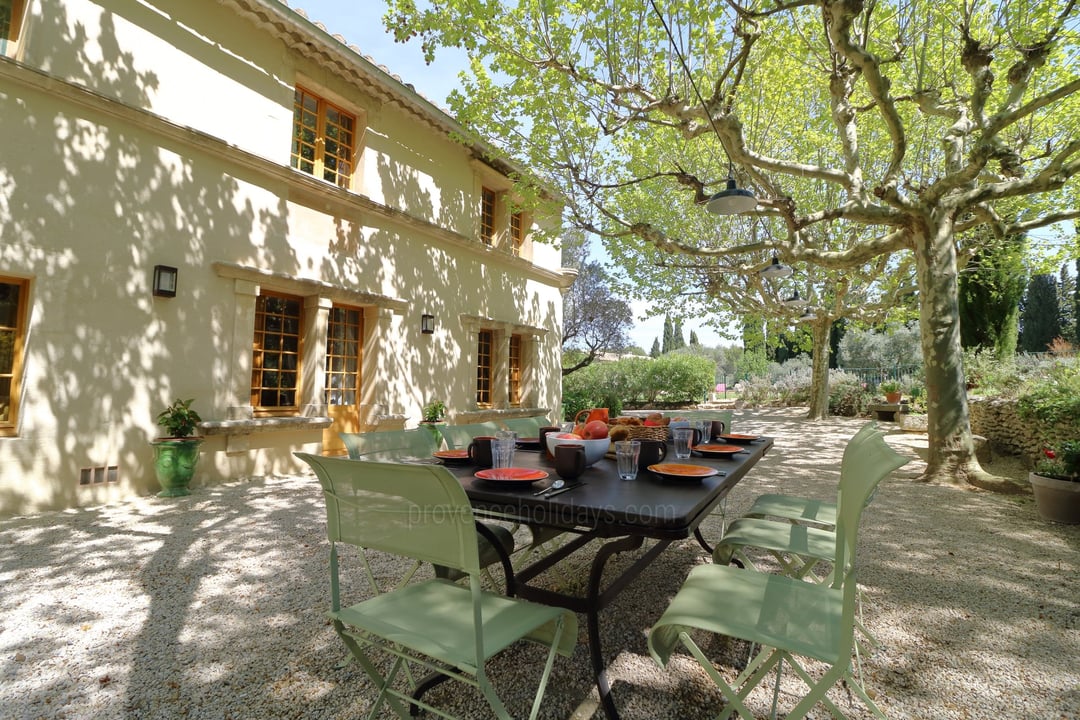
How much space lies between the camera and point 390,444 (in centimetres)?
266

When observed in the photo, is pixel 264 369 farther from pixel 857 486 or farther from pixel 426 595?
pixel 857 486

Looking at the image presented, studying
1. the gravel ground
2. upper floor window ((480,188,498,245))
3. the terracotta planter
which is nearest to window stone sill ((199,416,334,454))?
the gravel ground

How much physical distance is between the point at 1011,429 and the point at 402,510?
30.9ft

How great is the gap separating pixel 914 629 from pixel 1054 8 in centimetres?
721

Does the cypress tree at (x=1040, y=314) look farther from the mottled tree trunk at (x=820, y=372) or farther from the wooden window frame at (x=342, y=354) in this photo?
the wooden window frame at (x=342, y=354)

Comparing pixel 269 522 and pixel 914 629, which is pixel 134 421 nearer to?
pixel 269 522

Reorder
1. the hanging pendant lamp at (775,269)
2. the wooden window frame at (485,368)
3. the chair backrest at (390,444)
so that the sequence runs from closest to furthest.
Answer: the chair backrest at (390,444) → the hanging pendant lamp at (775,269) → the wooden window frame at (485,368)

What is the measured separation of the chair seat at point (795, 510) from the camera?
273 cm

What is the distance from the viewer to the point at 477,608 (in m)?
1.27

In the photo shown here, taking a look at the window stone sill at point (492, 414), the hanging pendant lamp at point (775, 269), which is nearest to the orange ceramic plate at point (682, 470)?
the window stone sill at point (492, 414)

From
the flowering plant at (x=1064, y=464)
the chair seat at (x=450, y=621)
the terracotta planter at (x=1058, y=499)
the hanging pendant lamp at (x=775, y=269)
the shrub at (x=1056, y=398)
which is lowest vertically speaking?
the terracotta planter at (x=1058, y=499)

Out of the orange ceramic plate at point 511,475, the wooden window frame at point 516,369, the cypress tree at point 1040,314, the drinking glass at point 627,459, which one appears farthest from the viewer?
the cypress tree at point 1040,314

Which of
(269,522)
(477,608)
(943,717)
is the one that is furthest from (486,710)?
(269,522)

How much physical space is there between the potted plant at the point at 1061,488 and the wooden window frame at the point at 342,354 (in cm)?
745
